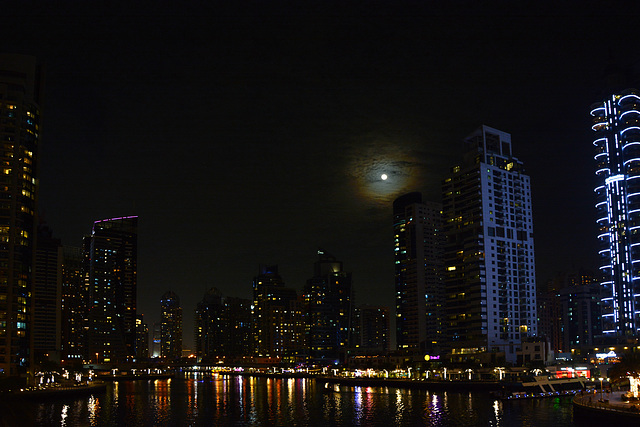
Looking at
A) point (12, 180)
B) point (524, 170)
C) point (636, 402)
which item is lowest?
point (636, 402)

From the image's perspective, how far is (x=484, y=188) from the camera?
180m

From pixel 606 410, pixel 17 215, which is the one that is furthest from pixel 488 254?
pixel 17 215

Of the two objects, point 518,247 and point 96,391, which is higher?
point 518,247

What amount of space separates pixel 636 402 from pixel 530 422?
1295 cm

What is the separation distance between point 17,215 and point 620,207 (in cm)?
14484

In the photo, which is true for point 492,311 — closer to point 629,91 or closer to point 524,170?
point 524,170

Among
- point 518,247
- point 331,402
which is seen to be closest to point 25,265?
point 331,402

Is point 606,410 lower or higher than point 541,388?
higher

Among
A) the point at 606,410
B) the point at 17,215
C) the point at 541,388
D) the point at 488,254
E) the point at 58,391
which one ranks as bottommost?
the point at 58,391

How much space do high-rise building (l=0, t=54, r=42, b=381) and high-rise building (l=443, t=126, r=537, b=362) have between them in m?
111

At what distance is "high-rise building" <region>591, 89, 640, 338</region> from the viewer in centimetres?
16200

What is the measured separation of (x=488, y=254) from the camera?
6973 inches

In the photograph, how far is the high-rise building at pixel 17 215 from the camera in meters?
128

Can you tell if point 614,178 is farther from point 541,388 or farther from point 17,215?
point 17,215
